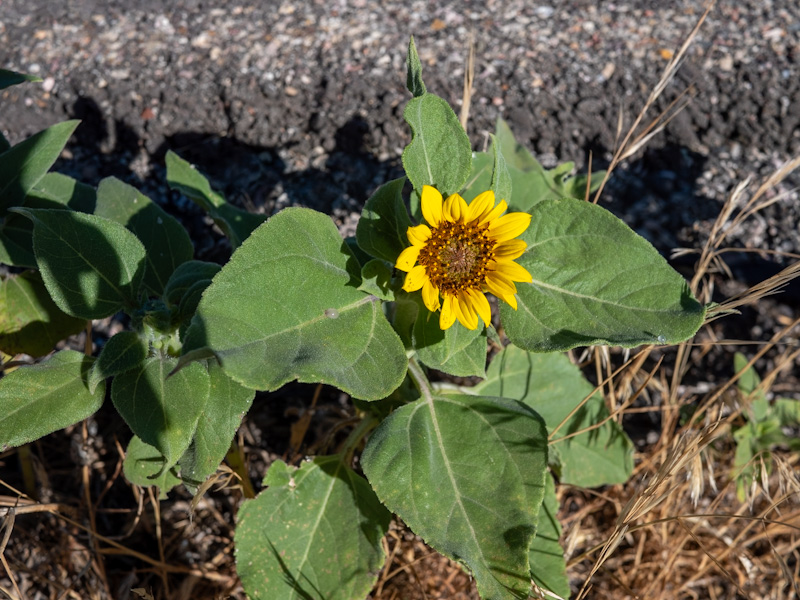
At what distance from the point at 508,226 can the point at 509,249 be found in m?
0.05

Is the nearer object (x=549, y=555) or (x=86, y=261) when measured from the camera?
(x=86, y=261)

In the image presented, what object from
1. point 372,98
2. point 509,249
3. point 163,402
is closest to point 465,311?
point 509,249

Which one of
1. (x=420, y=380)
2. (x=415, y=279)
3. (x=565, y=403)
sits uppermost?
(x=415, y=279)

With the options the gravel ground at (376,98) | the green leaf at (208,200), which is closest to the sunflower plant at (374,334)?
the green leaf at (208,200)

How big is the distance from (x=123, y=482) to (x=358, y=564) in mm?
945

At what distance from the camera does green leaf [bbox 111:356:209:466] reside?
1.37 metres

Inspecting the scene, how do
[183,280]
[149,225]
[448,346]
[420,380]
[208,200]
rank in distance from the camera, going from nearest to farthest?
1. [448,346]
2. [183,280]
3. [420,380]
4. [149,225]
5. [208,200]

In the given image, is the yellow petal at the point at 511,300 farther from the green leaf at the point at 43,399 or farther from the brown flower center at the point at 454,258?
the green leaf at the point at 43,399

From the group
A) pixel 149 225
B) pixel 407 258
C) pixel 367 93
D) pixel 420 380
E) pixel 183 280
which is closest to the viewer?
pixel 407 258

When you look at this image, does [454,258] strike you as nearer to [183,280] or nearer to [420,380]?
[420,380]

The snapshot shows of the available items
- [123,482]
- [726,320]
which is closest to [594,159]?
[726,320]

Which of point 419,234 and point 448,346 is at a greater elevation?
point 419,234

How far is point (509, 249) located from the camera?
1.44 metres

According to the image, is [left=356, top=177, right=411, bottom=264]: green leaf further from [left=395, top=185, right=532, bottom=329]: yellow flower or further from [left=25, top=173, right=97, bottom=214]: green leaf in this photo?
[left=25, top=173, right=97, bottom=214]: green leaf
